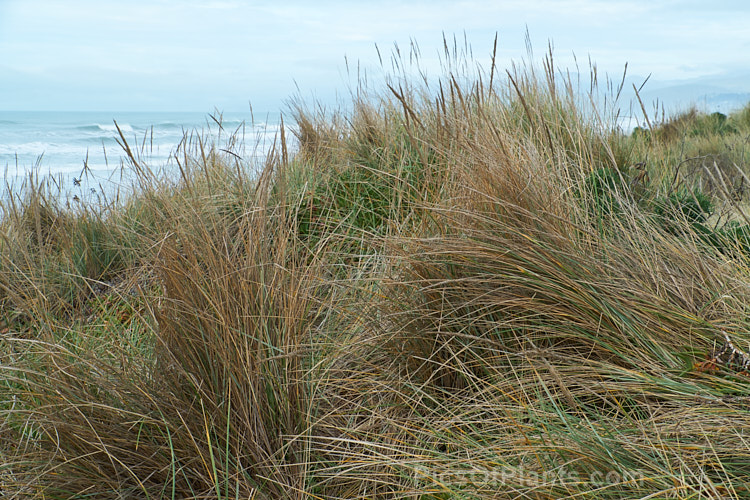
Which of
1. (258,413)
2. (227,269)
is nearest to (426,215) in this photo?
(227,269)

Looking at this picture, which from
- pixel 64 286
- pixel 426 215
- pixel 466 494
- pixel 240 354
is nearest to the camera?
pixel 466 494

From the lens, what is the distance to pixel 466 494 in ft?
4.05

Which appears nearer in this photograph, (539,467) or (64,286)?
(539,467)

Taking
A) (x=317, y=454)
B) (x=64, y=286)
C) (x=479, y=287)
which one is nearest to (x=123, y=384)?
(x=317, y=454)

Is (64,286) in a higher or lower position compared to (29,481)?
higher

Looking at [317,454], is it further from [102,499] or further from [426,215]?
[426,215]

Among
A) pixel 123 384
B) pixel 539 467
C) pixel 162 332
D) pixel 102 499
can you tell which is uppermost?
pixel 162 332

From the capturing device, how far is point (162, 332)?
1.54 meters

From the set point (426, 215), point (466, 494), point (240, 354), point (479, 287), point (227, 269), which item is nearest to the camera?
point (466, 494)

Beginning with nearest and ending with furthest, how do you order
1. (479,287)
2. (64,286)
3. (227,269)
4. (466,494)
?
(466,494)
(227,269)
(479,287)
(64,286)

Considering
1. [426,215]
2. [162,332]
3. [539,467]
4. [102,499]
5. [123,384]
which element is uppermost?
[426,215]

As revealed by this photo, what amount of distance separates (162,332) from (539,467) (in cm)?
101

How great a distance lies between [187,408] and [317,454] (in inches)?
14.6

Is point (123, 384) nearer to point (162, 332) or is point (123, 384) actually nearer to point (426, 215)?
point (162, 332)
